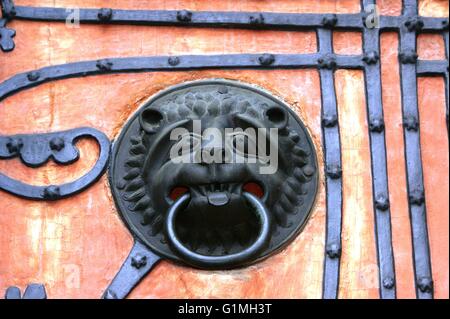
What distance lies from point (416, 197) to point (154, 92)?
0.71m

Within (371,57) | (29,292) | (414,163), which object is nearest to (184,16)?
(371,57)

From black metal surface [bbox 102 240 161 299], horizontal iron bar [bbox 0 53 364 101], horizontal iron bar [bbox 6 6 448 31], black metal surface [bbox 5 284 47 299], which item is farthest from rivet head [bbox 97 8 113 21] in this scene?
black metal surface [bbox 5 284 47 299]

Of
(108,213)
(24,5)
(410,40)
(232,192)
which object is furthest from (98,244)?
(410,40)

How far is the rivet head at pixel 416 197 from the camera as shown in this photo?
12.2 feet

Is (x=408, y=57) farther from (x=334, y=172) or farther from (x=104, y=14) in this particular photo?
(x=104, y=14)

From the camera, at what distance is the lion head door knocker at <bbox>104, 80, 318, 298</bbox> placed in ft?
11.8

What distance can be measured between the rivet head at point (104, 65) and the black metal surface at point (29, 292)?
0.58m

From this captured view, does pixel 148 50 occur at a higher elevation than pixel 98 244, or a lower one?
higher

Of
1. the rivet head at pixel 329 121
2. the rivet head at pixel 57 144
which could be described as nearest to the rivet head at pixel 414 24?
the rivet head at pixel 329 121

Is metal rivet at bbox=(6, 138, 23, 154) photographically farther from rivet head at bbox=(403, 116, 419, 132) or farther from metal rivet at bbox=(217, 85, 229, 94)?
rivet head at bbox=(403, 116, 419, 132)

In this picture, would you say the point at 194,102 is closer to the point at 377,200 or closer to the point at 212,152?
the point at 212,152

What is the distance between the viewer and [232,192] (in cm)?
362

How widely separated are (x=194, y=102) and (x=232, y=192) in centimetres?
27

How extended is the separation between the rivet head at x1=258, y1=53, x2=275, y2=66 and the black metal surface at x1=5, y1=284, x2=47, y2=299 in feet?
2.62
